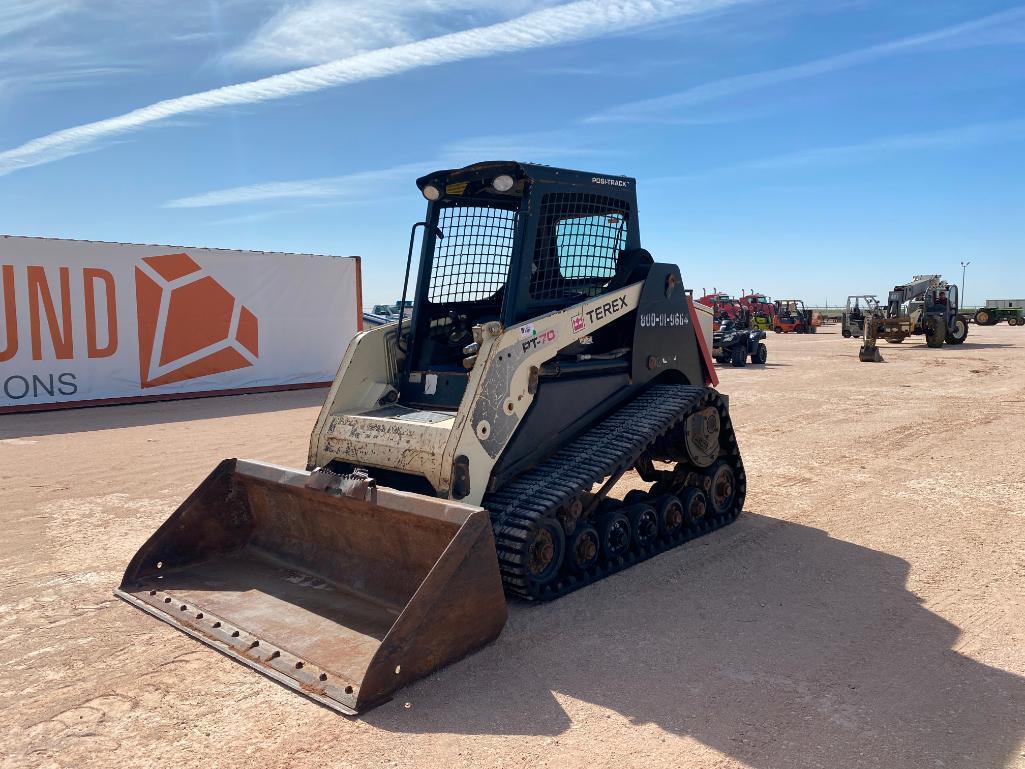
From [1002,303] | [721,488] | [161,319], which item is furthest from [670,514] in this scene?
[1002,303]

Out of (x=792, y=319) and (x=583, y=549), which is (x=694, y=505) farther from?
(x=792, y=319)

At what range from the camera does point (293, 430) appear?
1173 centimetres


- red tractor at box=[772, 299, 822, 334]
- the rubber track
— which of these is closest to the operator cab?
the rubber track

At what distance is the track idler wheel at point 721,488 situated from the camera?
247 inches

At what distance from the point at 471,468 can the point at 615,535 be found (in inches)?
47.5

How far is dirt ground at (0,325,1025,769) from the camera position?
329cm

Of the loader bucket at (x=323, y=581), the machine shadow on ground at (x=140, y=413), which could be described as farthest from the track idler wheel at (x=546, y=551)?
the machine shadow on ground at (x=140, y=413)

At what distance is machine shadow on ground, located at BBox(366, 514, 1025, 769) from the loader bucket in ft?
0.72

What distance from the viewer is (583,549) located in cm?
505

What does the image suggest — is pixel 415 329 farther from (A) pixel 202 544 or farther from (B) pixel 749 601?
(B) pixel 749 601

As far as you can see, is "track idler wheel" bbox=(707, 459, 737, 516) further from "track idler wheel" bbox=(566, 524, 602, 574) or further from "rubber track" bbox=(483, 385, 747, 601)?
"track idler wheel" bbox=(566, 524, 602, 574)

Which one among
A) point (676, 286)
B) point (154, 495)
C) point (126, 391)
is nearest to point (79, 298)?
point (126, 391)

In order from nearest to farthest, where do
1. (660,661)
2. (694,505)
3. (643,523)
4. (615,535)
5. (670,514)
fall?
(660,661) < (615,535) < (643,523) < (670,514) < (694,505)

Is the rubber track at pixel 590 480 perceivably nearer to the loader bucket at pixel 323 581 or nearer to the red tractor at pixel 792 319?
the loader bucket at pixel 323 581
